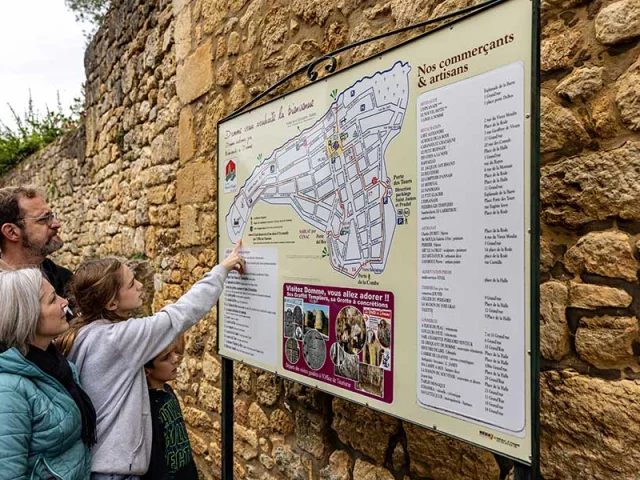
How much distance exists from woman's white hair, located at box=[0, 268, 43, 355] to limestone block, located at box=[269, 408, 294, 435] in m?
1.33

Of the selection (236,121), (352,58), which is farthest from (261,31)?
(352,58)

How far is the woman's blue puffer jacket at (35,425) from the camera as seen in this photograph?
157 cm

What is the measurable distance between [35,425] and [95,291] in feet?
1.89

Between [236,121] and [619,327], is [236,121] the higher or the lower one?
the higher one

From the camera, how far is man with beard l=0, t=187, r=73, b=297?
296 centimetres

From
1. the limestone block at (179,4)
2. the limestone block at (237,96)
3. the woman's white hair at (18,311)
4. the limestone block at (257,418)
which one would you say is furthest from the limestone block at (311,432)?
the limestone block at (179,4)

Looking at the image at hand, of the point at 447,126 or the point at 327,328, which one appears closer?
the point at 447,126

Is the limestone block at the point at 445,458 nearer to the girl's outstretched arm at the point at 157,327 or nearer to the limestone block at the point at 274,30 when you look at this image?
the girl's outstretched arm at the point at 157,327

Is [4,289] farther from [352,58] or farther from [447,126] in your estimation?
[352,58]

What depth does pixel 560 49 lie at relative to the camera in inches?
61.9

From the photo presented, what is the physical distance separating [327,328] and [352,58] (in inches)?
45.3

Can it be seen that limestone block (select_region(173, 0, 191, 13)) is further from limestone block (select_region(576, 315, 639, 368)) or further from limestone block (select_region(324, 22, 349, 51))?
limestone block (select_region(576, 315, 639, 368))

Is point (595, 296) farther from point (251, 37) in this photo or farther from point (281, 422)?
point (251, 37)

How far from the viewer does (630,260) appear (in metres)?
1.41
